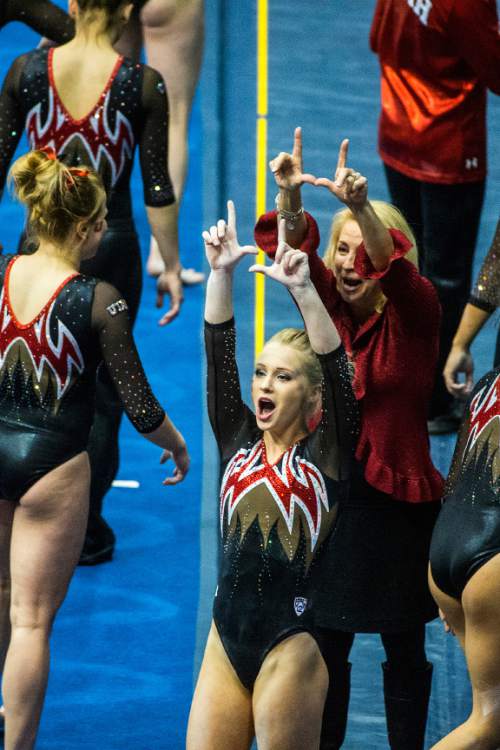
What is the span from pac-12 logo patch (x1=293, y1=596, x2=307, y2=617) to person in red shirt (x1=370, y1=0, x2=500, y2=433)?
261cm

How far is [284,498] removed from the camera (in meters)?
3.63

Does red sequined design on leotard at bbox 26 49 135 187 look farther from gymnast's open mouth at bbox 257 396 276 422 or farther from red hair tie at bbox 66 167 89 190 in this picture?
gymnast's open mouth at bbox 257 396 276 422

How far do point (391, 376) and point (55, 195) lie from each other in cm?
99

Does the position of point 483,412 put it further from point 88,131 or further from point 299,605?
point 88,131

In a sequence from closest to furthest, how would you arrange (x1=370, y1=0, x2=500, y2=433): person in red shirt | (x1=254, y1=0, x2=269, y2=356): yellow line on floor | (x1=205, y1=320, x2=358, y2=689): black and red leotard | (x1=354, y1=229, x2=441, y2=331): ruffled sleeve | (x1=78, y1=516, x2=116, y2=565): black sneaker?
(x1=205, y1=320, x2=358, y2=689): black and red leotard → (x1=354, y1=229, x2=441, y2=331): ruffled sleeve → (x1=78, y1=516, x2=116, y2=565): black sneaker → (x1=370, y1=0, x2=500, y2=433): person in red shirt → (x1=254, y1=0, x2=269, y2=356): yellow line on floor

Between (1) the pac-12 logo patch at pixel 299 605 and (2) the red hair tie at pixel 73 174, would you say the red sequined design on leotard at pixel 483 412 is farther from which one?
(2) the red hair tie at pixel 73 174

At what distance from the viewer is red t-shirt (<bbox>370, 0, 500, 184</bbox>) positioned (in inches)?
222

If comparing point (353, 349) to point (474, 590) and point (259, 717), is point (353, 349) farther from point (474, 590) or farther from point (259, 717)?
point (259, 717)

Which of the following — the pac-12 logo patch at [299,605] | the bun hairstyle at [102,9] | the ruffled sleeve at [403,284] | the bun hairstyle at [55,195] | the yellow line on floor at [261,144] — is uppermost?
the bun hairstyle at [102,9]

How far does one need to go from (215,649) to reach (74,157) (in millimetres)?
1897

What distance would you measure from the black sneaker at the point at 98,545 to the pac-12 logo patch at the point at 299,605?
1.94 metres

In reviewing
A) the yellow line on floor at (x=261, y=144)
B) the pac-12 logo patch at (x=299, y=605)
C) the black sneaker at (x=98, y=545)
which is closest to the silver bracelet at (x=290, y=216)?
the pac-12 logo patch at (x=299, y=605)

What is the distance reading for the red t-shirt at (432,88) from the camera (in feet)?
18.5

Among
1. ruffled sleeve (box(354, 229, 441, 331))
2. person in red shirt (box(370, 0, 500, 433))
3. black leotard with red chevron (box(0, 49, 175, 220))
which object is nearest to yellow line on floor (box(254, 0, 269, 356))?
Answer: person in red shirt (box(370, 0, 500, 433))
